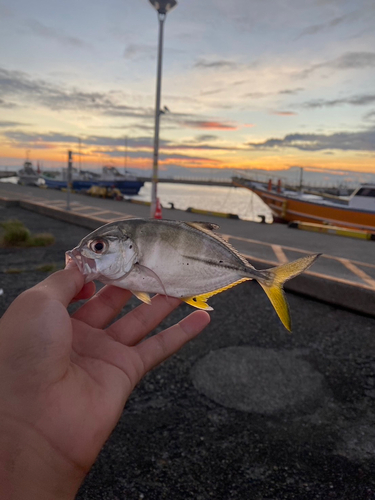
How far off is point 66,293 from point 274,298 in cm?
142

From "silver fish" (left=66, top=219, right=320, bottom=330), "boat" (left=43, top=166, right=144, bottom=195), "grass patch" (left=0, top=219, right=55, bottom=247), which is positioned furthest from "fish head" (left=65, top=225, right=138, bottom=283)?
"boat" (left=43, top=166, right=144, bottom=195)

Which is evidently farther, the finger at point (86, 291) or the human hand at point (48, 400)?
the finger at point (86, 291)

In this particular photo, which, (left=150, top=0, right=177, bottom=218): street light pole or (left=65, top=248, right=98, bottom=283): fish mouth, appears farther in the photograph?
(left=150, top=0, right=177, bottom=218): street light pole

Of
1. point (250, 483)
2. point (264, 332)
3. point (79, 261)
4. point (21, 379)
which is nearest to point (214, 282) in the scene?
point (79, 261)

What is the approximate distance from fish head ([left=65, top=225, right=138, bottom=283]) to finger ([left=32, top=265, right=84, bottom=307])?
0.19ft

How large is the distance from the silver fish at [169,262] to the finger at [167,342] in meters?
0.39

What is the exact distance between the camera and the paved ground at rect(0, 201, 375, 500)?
123 inches

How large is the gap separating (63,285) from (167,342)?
1024 mm

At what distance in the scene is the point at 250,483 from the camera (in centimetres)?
315

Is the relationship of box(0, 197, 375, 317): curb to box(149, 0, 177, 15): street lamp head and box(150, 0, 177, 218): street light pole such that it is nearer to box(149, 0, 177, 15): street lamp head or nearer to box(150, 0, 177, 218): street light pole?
box(150, 0, 177, 218): street light pole

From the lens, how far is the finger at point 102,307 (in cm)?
288

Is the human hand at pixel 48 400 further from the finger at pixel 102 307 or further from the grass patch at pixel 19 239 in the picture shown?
the grass patch at pixel 19 239

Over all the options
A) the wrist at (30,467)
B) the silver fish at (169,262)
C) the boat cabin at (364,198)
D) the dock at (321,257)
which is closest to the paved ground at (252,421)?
the dock at (321,257)

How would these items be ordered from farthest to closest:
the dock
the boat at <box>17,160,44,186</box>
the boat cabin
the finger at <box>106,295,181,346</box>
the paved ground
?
the boat at <box>17,160,44,186</box> → the boat cabin → the dock → the paved ground → the finger at <box>106,295,181,346</box>
